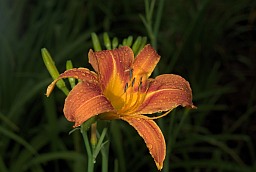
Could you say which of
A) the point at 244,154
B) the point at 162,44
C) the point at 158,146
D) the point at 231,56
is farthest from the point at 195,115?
the point at 158,146

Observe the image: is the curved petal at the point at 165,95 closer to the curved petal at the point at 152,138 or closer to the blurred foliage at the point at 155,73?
the curved petal at the point at 152,138

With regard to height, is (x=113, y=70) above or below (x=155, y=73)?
above

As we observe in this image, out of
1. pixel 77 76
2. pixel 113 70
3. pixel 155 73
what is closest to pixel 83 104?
pixel 77 76

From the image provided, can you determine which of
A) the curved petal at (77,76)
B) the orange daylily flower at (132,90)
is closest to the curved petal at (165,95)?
the orange daylily flower at (132,90)

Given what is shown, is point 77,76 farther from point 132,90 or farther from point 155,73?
point 155,73

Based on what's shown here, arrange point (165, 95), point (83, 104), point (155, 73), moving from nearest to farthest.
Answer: point (83, 104)
point (165, 95)
point (155, 73)

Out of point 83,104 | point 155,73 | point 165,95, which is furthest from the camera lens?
point 155,73

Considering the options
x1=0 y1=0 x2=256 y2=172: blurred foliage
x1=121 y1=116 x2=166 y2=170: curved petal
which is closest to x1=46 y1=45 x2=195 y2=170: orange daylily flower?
x1=121 y1=116 x2=166 y2=170: curved petal

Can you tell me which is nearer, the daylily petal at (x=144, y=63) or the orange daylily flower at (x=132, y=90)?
the orange daylily flower at (x=132, y=90)
